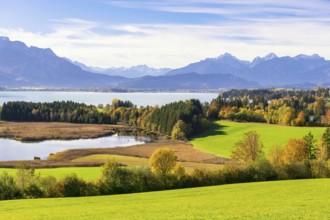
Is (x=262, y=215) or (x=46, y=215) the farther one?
(x=46, y=215)

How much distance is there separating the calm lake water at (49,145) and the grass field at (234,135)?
2197 cm

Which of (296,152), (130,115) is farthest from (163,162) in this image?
(130,115)

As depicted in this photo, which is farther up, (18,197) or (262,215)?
(262,215)

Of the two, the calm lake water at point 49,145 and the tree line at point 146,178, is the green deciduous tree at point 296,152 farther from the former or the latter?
the calm lake water at point 49,145

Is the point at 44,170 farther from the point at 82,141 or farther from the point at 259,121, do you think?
the point at 259,121

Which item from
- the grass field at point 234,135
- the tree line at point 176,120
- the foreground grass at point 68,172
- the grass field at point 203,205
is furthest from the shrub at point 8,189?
the tree line at point 176,120

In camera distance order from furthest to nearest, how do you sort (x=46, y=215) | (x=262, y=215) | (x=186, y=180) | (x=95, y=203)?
1. (x=186, y=180)
2. (x=95, y=203)
3. (x=46, y=215)
4. (x=262, y=215)

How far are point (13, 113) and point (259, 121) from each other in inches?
4620

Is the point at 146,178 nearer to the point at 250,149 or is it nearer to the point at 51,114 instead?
the point at 250,149

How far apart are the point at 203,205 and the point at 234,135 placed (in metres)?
94.3

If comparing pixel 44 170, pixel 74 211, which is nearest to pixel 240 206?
pixel 74 211

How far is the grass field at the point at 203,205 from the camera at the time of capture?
95.7ft

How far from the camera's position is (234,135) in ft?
421

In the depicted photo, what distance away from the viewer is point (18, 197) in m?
49.2
